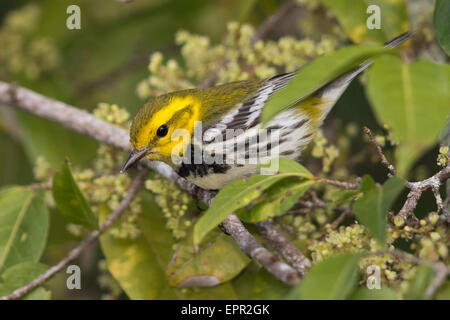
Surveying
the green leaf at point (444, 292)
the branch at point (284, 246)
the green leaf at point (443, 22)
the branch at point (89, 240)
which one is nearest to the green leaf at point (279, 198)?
the branch at point (284, 246)

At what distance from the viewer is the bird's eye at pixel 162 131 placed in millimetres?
2385

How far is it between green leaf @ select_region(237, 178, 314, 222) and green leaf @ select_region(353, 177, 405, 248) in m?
0.20

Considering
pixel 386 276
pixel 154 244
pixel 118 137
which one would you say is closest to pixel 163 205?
pixel 154 244

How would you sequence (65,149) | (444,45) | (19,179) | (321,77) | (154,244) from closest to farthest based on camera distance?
(321,77) < (444,45) < (154,244) < (65,149) < (19,179)

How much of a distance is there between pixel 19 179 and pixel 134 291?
1735mm

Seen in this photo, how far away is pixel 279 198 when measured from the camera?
1670 millimetres

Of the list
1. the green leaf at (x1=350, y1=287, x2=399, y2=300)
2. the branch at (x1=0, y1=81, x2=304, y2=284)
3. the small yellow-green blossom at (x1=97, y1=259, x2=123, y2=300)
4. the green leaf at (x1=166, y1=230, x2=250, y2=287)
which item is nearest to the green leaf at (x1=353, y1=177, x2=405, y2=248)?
the green leaf at (x1=350, y1=287, x2=399, y2=300)

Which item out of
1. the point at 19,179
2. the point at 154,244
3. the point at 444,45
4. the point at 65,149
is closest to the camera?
the point at 444,45

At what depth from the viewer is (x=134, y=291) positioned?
224 cm

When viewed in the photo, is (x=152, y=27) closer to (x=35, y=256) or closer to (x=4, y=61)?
(x=4, y=61)


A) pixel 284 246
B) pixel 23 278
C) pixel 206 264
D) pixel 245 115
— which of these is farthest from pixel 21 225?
pixel 284 246

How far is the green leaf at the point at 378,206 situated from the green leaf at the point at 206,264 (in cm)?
78

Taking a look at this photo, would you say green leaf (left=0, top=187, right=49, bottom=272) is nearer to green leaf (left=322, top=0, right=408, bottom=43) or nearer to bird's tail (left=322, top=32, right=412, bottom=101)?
bird's tail (left=322, top=32, right=412, bottom=101)

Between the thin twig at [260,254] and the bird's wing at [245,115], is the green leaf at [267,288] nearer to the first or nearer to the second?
the thin twig at [260,254]
